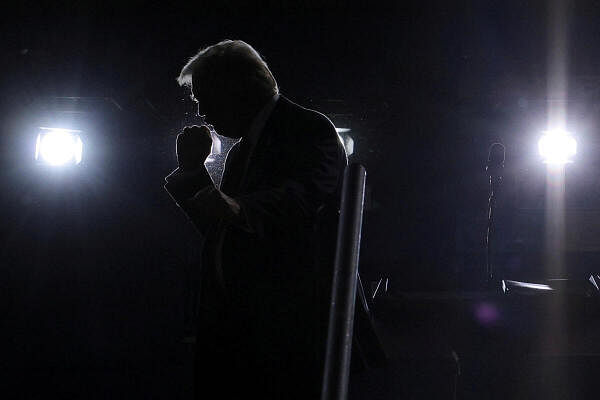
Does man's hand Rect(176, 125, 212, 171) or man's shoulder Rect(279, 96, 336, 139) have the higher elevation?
man's shoulder Rect(279, 96, 336, 139)

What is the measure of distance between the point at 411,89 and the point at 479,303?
1.74 metres

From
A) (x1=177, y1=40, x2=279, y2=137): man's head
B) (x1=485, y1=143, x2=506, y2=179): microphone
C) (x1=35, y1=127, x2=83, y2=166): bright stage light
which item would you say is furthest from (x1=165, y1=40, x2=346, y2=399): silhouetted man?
(x1=35, y1=127, x2=83, y2=166): bright stage light

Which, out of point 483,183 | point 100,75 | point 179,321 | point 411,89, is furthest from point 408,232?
point 100,75

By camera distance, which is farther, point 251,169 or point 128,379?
point 128,379

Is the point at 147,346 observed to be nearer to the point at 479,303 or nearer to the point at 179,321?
the point at 179,321

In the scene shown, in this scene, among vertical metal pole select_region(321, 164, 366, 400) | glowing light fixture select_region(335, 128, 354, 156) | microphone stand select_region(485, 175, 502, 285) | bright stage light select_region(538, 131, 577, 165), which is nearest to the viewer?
vertical metal pole select_region(321, 164, 366, 400)

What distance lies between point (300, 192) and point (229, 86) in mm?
289

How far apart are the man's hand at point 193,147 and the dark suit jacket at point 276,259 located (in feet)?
0.08

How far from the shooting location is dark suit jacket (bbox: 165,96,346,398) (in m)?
0.70

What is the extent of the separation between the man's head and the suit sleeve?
167 millimetres

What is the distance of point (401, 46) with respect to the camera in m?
3.29

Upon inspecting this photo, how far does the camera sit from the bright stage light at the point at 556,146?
4.09m

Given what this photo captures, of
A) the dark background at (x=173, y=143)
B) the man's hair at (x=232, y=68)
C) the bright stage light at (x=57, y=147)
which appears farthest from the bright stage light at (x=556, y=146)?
the man's hair at (x=232, y=68)

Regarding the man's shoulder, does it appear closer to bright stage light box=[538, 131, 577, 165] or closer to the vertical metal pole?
the vertical metal pole
